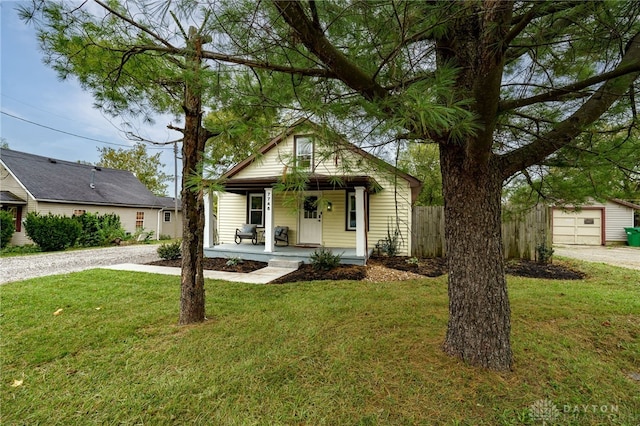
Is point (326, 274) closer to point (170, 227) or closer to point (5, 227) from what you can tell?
point (5, 227)

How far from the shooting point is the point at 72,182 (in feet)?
50.9

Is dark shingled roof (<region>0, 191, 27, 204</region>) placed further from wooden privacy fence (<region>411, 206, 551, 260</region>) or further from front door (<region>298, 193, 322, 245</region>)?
wooden privacy fence (<region>411, 206, 551, 260</region>)

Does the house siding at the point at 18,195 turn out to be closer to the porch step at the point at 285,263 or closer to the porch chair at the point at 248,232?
the porch chair at the point at 248,232

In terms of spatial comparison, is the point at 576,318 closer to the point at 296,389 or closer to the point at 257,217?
the point at 296,389

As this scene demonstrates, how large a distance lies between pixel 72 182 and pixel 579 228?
29076mm

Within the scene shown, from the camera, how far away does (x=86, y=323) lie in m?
3.37

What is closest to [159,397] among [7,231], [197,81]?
[197,81]

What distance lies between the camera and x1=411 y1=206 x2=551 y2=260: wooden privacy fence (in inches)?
324

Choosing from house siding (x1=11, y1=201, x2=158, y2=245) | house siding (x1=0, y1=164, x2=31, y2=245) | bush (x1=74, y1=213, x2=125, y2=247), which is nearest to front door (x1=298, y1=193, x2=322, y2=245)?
bush (x1=74, y1=213, x2=125, y2=247)

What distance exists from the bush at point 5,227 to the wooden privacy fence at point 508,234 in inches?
662

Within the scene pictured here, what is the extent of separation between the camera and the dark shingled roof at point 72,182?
43.9 ft

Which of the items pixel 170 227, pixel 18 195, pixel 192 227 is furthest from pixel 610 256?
pixel 18 195

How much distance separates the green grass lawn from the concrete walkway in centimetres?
172

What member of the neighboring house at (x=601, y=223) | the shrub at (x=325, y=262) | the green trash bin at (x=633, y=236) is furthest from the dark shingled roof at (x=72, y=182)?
the green trash bin at (x=633, y=236)
